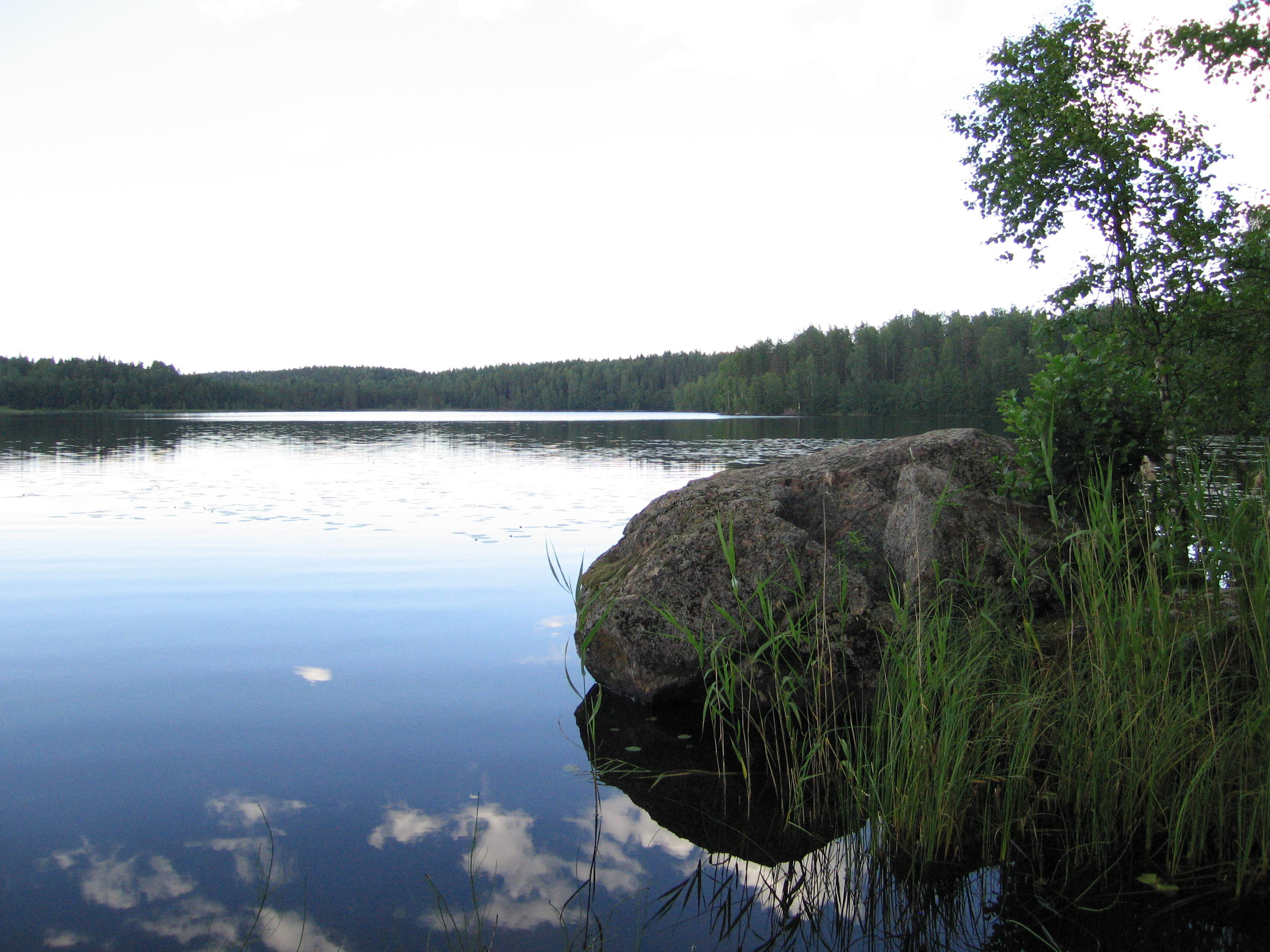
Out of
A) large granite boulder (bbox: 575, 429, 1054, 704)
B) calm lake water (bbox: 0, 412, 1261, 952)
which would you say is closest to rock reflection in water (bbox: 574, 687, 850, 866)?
calm lake water (bbox: 0, 412, 1261, 952)

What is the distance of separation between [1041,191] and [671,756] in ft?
61.2

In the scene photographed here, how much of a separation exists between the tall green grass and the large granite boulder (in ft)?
1.81

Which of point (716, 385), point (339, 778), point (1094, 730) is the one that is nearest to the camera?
point (1094, 730)

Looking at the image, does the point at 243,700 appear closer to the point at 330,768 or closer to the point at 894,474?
the point at 330,768

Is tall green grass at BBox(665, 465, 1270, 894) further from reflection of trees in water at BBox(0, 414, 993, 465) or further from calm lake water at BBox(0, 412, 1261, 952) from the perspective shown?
reflection of trees in water at BBox(0, 414, 993, 465)

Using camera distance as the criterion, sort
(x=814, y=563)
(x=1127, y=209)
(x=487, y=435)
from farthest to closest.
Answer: (x=487, y=435) → (x=1127, y=209) → (x=814, y=563)

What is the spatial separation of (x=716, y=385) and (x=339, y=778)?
150749 millimetres

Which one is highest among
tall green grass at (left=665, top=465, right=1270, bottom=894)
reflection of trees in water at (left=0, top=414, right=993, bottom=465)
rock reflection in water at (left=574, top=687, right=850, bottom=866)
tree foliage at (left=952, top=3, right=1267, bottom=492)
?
tree foliage at (left=952, top=3, right=1267, bottom=492)

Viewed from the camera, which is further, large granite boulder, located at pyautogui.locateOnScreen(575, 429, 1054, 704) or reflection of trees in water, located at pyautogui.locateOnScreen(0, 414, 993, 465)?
reflection of trees in water, located at pyautogui.locateOnScreen(0, 414, 993, 465)

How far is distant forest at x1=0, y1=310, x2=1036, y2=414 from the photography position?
4882 inches

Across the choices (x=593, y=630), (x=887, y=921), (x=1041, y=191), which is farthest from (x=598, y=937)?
(x=1041, y=191)

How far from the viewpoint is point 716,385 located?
154 m

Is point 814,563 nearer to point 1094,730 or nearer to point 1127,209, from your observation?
point 1094,730

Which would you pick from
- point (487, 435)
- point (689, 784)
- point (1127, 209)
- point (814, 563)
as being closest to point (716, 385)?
point (487, 435)
